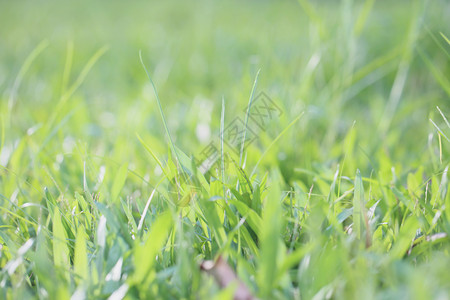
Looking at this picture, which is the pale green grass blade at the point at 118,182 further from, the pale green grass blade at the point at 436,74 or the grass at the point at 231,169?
the pale green grass blade at the point at 436,74

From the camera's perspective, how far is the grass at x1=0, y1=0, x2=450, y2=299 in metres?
0.55

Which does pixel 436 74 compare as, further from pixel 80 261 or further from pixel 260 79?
pixel 80 261

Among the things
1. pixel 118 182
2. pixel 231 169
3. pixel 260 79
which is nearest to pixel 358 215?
pixel 231 169

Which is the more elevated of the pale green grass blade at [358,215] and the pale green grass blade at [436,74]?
the pale green grass blade at [436,74]

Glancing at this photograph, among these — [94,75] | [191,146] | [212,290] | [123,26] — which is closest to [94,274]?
[212,290]

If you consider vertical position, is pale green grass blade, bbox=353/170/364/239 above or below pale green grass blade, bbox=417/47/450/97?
below

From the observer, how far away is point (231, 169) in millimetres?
754

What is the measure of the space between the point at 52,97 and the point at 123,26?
1.75 meters

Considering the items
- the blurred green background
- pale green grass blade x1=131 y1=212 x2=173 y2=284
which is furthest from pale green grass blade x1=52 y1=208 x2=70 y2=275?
the blurred green background

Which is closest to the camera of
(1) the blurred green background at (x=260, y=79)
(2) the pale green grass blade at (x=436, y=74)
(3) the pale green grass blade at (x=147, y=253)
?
(3) the pale green grass blade at (x=147, y=253)

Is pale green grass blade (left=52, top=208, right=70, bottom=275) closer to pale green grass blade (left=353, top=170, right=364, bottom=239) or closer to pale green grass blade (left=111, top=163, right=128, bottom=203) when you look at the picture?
pale green grass blade (left=111, top=163, right=128, bottom=203)

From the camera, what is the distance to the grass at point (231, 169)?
0.55 metres

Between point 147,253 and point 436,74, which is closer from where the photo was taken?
point 147,253

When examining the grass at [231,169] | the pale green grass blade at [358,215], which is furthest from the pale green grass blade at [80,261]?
the pale green grass blade at [358,215]
